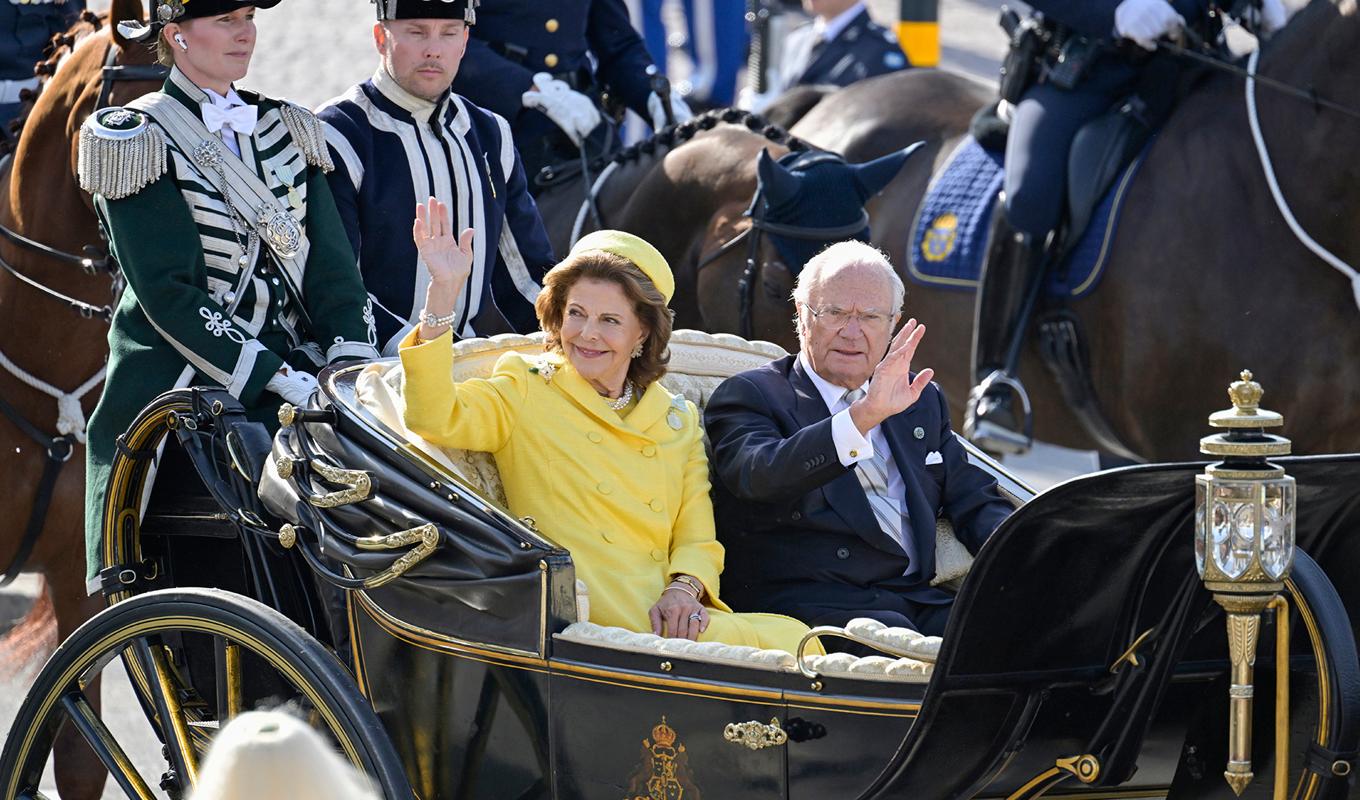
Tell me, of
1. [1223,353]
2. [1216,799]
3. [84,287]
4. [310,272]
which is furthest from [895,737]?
[1223,353]

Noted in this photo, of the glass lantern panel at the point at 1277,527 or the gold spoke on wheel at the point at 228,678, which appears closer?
the glass lantern panel at the point at 1277,527

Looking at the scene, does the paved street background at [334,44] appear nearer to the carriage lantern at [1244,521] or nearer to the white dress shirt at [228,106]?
the white dress shirt at [228,106]

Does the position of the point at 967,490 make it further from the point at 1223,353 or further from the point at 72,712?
the point at 1223,353

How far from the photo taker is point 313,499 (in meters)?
3.43

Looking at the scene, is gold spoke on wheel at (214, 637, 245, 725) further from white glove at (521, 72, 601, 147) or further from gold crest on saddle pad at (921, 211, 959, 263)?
gold crest on saddle pad at (921, 211, 959, 263)

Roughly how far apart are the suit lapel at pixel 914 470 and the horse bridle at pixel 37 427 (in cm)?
182

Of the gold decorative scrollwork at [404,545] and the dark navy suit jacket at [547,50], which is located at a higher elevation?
the dark navy suit jacket at [547,50]

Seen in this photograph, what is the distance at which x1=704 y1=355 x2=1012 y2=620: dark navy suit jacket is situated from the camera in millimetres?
3666

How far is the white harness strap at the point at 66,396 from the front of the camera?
468 cm

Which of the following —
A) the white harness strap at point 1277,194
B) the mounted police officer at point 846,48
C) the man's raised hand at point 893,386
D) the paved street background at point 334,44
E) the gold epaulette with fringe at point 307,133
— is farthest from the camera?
the paved street background at point 334,44

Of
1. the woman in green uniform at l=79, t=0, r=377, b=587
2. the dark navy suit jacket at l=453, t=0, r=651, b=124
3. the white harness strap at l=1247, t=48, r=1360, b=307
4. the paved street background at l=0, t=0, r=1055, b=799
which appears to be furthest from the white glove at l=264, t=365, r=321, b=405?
the paved street background at l=0, t=0, r=1055, b=799

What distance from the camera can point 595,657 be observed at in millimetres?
3160

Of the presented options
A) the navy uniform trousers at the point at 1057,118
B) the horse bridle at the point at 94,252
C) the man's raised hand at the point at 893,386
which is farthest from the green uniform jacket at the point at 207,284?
the navy uniform trousers at the point at 1057,118

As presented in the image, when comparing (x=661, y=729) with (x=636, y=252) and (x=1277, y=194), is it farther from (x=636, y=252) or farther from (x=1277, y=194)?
(x=1277, y=194)
